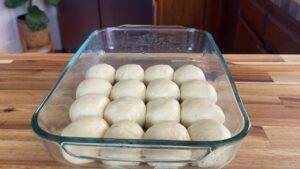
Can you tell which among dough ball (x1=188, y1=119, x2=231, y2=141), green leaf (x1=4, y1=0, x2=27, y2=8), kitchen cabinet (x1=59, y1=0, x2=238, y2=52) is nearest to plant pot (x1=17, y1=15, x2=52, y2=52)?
green leaf (x1=4, y1=0, x2=27, y2=8)

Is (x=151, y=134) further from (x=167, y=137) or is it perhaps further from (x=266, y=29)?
(x=266, y=29)

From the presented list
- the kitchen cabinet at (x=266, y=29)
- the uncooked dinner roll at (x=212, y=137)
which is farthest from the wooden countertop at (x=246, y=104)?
the kitchen cabinet at (x=266, y=29)

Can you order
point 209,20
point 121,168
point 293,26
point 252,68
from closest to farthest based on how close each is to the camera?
point 121,168 → point 252,68 → point 293,26 → point 209,20

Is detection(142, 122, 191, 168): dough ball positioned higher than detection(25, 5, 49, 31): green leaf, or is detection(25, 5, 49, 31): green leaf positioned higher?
detection(142, 122, 191, 168): dough ball

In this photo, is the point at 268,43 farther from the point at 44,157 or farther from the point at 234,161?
the point at 44,157

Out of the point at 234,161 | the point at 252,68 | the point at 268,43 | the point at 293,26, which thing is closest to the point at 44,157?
the point at 234,161

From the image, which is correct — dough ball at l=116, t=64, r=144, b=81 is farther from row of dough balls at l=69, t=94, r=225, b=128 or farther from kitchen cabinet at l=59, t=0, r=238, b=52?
kitchen cabinet at l=59, t=0, r=238, b=52

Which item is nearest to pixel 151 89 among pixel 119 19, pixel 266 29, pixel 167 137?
pixel 167 137
